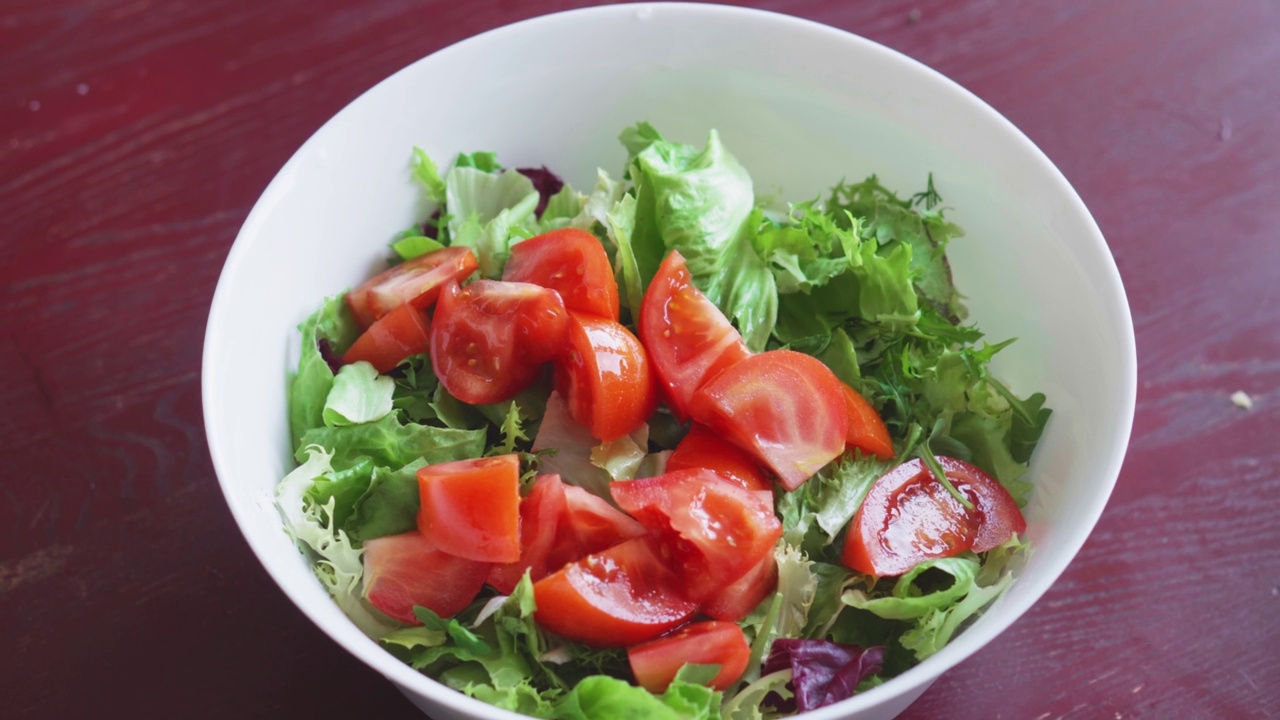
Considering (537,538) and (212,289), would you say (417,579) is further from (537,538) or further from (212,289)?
(212,289)

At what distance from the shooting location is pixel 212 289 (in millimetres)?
1850

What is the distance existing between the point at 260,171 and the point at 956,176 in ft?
4.26

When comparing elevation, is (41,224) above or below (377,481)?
above

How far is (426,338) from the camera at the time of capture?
1511mm

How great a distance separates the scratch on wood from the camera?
1559 mm

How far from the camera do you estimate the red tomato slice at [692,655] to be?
3.90ft

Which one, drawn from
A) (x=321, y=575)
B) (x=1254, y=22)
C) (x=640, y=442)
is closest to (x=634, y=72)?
(x=640, y=442)

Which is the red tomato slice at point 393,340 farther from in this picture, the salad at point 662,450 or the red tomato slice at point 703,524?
the red tomato slice at point 703,524

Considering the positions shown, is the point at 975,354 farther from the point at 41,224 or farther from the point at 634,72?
the point at 41,224

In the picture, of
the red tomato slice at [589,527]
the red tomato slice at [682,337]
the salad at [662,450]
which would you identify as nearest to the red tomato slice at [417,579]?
the salad at [662,450]

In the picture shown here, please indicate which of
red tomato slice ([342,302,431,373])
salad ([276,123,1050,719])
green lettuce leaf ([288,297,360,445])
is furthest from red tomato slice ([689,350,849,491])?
green lettuce leaf ([288,297,360,445])

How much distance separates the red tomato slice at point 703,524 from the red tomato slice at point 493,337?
260 mm

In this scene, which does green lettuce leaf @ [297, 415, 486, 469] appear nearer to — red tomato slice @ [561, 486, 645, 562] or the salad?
the salad

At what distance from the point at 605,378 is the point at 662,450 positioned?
192 mm
